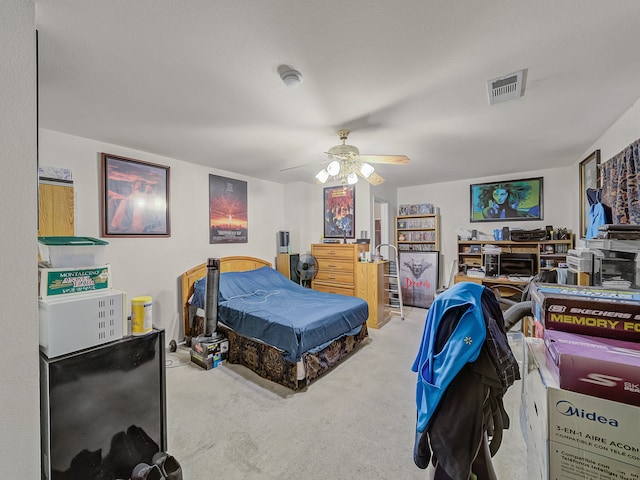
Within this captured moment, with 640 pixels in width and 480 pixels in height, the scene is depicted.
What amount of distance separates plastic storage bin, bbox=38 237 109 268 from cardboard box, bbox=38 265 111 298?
53 millimetres

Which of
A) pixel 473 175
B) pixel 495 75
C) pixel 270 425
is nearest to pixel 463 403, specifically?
pixel 270 425

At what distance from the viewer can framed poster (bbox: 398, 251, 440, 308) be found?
16.8ft

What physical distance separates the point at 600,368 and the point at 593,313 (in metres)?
0.25

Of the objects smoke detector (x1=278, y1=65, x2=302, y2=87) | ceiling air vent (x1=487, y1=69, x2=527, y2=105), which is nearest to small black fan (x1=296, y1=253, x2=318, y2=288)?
smoke detector (x1=278, y1=65, x2=302, y2=87)

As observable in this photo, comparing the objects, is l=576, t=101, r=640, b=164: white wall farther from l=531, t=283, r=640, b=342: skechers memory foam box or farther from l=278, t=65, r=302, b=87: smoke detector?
l=278, t=65, r=302, b=87: smoke detector

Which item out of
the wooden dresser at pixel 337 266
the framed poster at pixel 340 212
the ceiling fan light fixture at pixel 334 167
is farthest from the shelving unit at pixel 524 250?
the ceiling fan light fixture at pixel 334 167

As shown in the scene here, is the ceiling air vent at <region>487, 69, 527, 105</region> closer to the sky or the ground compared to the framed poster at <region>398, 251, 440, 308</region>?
closer to the sky

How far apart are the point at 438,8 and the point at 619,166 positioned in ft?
7.22

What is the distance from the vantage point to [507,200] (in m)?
4.59

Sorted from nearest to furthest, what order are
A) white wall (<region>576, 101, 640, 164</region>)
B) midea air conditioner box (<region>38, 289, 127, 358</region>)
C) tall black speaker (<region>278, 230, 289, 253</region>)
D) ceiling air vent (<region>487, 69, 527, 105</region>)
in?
1. midea air conditioner box (<region>38, 289, 127, 358</region>)
2. ceiling air vent (<region>487, 69, 527, 105</region>)
3. white wall (<region>576, 101, 640, 164</region>)
4. tall black speaker (<region>278, 230, 289, 253</region>)

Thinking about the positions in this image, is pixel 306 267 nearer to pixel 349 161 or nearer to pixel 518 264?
pixel 349 161

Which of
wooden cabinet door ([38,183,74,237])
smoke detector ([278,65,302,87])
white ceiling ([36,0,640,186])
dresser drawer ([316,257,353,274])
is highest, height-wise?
white ceiling ([36,0,640,186])

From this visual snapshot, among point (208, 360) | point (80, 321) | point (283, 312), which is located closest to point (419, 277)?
point (283, 312)

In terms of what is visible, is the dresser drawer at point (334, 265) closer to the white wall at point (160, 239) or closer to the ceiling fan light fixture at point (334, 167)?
the white wall at point (160, 239)
